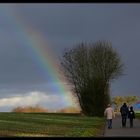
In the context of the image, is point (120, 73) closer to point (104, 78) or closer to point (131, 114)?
point (104, 78)

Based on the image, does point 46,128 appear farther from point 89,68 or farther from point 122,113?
point 89,68

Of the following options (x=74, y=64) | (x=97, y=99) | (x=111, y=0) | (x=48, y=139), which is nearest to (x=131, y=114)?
(x=48, y=139)

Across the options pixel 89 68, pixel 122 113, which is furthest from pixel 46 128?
pixel 89 68

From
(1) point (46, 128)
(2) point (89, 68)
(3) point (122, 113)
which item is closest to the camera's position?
(1) point (46, 128)

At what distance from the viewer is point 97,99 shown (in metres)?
59.2

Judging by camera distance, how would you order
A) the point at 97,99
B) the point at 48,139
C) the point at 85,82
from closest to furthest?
the point at 48,139
the point at 97,99
the point at 85,82

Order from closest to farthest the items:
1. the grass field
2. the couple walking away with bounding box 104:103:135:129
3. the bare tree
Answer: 1. the grass field
2. the couple walking away with bounding box 104:103:135:129
3. the bare tree

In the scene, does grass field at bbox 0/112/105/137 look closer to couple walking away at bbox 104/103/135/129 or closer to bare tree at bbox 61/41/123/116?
couple walking away at bbox 104/103/135/129

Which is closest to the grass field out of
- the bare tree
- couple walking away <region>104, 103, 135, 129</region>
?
couple walking away <region>104, 103, 135, 129</region>

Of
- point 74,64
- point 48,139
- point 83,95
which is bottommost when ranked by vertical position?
point 48,139

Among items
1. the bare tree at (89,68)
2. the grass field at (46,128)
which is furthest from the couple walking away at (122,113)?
the bare tree at (89,68)

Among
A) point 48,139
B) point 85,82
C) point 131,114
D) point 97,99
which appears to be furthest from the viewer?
point 85,82

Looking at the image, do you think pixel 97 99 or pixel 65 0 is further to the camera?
pixel 97 99

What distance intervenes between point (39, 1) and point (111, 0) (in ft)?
8.57
